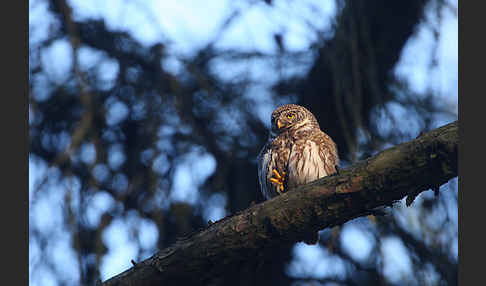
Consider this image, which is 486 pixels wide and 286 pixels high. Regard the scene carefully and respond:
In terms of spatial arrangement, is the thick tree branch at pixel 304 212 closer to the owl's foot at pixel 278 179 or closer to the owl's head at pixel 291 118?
the owl's foot at pixel 278 179

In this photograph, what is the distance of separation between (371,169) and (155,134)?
1357 mm

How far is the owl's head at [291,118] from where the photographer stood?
3.93 meters

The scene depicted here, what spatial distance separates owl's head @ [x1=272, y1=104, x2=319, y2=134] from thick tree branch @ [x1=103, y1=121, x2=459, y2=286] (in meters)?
1.55

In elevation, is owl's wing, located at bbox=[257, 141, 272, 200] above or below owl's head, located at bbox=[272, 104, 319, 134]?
below

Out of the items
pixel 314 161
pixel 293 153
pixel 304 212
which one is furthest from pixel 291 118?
pixel 304 212

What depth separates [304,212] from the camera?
2.35 meters

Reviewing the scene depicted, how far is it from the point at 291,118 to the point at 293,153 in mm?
297

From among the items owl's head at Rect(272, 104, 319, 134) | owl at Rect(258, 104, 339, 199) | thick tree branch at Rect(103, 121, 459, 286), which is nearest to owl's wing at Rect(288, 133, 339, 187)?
owl at Rect(258, 104, 339, 199)

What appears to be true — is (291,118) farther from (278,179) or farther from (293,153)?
(278,179)

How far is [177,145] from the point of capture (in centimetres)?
309

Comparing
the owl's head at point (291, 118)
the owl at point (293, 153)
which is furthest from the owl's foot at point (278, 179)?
the owl's head at point (291, 118)

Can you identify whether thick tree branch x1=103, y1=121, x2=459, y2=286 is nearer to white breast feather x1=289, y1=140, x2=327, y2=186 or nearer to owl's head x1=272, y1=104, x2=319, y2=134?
white breast feather x1=289, y1=140, x2=327, y2=186

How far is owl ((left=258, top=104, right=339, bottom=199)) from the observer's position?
3732 mm

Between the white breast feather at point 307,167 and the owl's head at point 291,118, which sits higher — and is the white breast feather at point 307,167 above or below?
below
